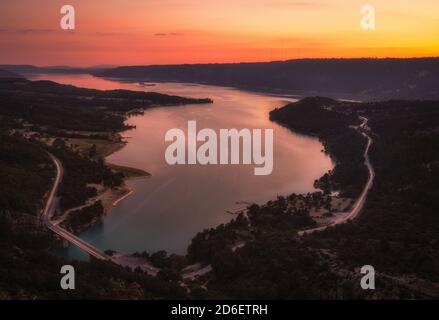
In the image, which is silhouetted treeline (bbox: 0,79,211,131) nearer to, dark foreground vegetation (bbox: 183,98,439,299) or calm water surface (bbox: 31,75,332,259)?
calm water surface (bbox: 31,75,332,259)

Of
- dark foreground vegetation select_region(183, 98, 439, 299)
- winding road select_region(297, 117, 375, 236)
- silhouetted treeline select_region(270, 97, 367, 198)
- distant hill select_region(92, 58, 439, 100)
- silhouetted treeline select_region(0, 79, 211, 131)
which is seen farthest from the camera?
distant hill select_region(92, 58, 439, 100)

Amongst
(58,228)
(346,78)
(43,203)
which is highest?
(346,78)

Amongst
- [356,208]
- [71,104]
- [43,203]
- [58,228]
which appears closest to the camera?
[58,228]

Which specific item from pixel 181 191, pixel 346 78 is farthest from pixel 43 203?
pixel 346 78

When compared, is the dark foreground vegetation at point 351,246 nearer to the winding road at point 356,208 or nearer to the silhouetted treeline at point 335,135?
the silhouetted treeline at point 335,135

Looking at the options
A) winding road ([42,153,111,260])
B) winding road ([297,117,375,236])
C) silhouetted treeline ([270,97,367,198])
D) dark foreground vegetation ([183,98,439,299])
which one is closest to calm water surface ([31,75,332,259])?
winding road ([42,153,111,260])

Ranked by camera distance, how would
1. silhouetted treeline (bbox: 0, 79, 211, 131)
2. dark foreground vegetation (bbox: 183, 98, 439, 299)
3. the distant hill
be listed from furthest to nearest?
the distant hill → silhouetted treeline (bbox: 0, 79, 211, 131) → dark foreground vegetation (bbox: 183, 98, 439, 299)

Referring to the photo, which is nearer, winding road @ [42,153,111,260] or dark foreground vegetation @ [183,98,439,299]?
dark foreground vegetation @ [183,98,439,299]

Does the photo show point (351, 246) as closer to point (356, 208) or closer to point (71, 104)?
point (356, 208)

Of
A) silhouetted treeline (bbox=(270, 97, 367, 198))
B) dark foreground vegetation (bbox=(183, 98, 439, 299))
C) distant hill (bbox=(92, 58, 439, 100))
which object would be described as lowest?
dark foreground vegetation (bbox=(183, 98, 439, 299))
